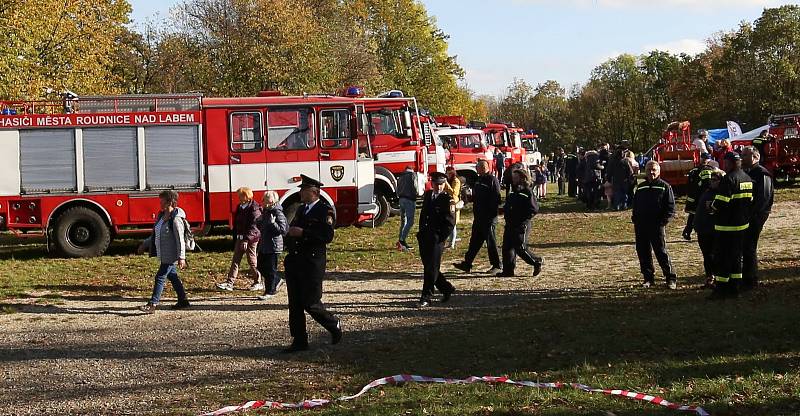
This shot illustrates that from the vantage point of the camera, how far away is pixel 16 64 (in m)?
28.0

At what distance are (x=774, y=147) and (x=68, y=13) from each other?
84.0 ft

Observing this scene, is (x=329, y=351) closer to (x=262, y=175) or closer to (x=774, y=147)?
(x=262, y=175)

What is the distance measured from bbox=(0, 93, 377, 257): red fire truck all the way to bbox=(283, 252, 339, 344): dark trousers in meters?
8.98

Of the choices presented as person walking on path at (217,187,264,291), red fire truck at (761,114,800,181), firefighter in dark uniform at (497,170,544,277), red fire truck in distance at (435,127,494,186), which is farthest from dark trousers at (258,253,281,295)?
red fire truck at (761,114,800,181)

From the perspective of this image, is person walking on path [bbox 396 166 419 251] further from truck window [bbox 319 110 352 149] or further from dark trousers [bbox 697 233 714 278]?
dark trousers [bbox 697 233 714 278]

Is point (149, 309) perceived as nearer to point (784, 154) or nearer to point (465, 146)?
point (465, 146)

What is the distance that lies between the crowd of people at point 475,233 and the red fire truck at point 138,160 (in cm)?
469

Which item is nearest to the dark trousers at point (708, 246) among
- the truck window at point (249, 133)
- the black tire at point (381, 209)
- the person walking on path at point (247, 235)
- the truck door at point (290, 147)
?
the person walking on path at point (247, 235)

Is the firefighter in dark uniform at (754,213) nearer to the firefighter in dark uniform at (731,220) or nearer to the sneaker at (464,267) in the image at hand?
the firefighter in dark uniform at (731,220)

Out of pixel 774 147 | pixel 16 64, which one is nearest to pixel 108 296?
pixel 16 64

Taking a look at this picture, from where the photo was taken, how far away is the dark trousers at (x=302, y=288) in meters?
9.59

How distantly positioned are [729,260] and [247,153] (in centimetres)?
1042

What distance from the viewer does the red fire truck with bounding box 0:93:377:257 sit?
18.5 metres

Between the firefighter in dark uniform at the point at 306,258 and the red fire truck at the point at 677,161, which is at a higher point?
the red fire truck at the point at 677,161
